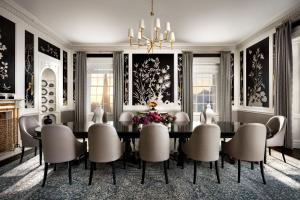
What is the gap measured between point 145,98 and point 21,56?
11.1 feet

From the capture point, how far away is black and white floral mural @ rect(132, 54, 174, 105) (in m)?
5.97

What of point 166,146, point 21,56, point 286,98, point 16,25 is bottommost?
point 166,146

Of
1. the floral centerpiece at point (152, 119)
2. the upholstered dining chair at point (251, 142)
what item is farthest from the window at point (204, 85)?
the upholstered dining chair at point (251, 142)

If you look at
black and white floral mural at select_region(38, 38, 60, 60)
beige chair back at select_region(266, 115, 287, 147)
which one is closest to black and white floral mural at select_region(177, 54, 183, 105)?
beige chair back at select_region(266, 115, 287, 147)

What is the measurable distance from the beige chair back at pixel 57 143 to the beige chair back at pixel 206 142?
161 centimetres

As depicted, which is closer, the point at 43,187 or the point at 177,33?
the point at 43,187

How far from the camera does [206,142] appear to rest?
2385 millimetres

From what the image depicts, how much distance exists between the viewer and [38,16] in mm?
4004

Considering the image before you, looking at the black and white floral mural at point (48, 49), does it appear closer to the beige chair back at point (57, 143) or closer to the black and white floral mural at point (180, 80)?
the beige chair back at point (57, 143)

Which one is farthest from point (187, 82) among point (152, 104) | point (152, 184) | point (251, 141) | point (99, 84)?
point (152, 184)

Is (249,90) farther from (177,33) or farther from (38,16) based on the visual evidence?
(38,16)

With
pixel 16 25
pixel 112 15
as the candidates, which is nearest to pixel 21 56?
Result: pixel 16 25

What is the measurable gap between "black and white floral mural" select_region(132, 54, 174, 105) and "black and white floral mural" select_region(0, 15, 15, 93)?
318cm

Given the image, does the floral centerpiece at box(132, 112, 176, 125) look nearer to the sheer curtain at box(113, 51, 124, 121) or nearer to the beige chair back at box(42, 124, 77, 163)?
the beige chair back at box(42, 124, 77, 163)
